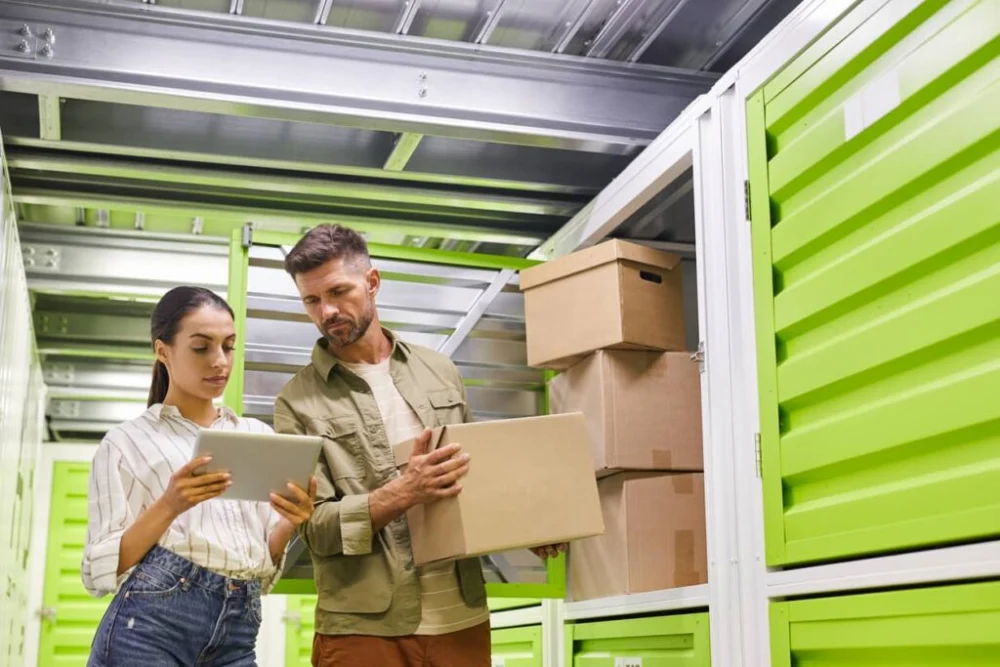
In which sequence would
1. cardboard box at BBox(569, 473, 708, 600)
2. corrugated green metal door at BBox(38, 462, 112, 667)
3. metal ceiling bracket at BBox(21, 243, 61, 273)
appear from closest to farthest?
cardboard box at BBox(569, 473, 708, 600) → metal ceiling bracket at BBox(21, 243, 61, 273) → corrugated green metal door at BBox(38, 462, 112, 667)

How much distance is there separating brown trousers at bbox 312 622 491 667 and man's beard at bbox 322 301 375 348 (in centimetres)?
79

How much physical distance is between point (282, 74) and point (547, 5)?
785 millimetres

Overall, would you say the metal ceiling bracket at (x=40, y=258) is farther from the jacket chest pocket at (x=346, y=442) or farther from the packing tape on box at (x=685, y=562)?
the packing tape on box at (x=685, y=562)

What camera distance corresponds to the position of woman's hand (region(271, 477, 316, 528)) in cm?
259

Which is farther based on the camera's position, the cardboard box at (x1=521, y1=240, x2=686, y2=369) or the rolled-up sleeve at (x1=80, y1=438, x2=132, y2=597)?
the cardboard box at (x1=521, y1=240, x2=686, y2=369)

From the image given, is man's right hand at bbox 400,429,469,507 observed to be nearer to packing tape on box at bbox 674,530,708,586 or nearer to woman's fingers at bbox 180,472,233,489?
woman's fingers at bbox 180,472,233,489

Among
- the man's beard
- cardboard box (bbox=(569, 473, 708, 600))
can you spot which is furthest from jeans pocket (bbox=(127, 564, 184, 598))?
cardboard box (bbox=(569, 473, 708, 600))

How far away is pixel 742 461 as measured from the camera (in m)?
2.71

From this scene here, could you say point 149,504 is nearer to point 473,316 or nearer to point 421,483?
point 421,483

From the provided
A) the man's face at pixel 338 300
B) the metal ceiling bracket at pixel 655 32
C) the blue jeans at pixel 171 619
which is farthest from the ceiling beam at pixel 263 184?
the blue jeans at pixel 171 619

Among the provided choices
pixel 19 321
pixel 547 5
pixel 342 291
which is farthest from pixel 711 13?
pixel 19 321

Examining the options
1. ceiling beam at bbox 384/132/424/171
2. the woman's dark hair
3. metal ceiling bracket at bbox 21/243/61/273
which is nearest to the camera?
the woman's dark hair

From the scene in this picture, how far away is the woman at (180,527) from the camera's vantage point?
7.86ft

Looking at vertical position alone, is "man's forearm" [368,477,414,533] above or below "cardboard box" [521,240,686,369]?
below
